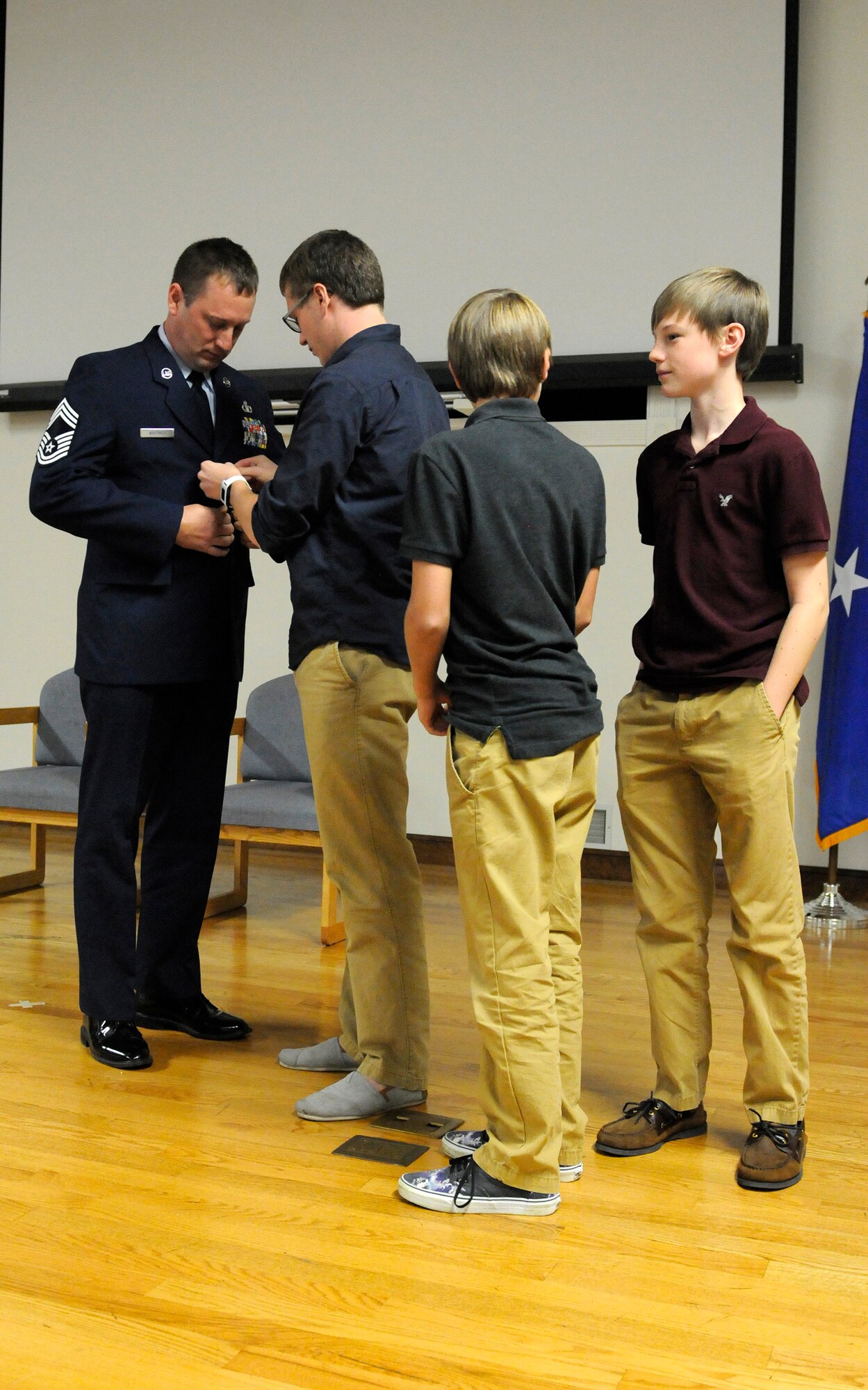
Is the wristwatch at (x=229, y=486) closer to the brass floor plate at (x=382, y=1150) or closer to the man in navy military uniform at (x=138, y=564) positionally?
the man in navy military uniform at (x=138, y=564)

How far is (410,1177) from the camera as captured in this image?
206cm

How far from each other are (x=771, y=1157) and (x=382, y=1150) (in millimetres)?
667

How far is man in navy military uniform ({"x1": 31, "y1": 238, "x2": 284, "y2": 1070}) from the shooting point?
2611 mm

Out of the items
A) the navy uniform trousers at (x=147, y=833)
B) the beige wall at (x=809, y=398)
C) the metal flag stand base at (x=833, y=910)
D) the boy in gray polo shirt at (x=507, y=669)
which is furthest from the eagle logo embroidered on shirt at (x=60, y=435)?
the metal flag stand base at (x=833, y=910)

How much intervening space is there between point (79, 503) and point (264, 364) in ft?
9.48

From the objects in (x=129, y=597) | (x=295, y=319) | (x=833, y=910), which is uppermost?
(x=295, y=319)

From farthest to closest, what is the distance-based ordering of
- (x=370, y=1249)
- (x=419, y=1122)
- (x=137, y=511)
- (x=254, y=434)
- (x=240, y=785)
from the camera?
(x=240, y=785)
(x=254, y=434)
(x=137, y=511)
(x=419, y=1122)
(x=370, y=1249)

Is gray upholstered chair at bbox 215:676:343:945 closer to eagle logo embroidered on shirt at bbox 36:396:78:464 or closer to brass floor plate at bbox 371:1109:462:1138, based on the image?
brass floor plate at bbox 371:1109:462:1138

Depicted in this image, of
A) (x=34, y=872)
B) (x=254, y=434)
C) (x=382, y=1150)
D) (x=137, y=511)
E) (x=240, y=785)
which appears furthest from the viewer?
(x=34, y=872)

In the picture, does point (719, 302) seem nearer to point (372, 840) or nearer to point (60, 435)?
point (372, 840)

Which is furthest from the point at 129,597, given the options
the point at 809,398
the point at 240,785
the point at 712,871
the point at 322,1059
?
the point at 809,398

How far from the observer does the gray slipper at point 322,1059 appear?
267cm

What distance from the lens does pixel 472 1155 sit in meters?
2.05

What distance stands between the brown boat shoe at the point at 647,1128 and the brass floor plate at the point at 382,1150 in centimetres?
33
